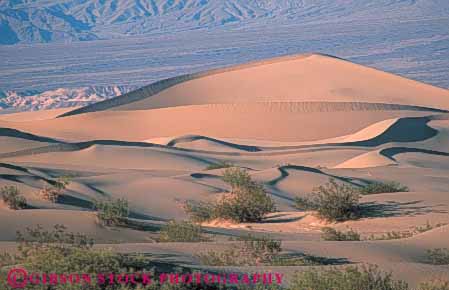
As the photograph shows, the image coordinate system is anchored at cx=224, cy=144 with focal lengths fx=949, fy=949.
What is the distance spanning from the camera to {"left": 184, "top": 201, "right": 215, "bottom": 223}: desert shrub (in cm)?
1850

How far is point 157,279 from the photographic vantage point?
8.08 metres

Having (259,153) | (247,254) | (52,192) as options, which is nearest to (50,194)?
(52,192)

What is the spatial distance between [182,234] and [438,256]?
3682 mm

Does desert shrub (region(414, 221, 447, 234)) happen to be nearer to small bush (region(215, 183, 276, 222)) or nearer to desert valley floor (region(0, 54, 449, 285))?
desert valley floor (region(0, 54, 449, 285))

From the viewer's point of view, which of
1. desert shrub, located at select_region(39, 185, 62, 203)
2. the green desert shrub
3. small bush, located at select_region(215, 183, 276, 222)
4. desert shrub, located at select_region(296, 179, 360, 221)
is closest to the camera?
the green desert shrub

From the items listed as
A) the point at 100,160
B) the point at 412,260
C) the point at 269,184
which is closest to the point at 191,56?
the point at 100,160

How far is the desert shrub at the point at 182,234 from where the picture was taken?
13.4 meters

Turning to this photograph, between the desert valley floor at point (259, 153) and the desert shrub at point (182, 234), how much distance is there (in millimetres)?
297

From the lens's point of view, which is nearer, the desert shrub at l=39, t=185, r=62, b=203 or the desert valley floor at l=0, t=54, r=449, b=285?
the desert valley floor at l=0, t=54, r=449, b=285

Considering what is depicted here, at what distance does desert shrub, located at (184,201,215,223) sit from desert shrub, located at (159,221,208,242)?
449 cm

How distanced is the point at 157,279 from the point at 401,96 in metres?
52.3

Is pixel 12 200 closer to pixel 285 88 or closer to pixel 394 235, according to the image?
pixel 394 235

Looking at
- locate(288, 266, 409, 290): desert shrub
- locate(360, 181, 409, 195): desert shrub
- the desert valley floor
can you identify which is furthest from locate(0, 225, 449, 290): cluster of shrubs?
locate(360, 181, 409, 195): desert shrub

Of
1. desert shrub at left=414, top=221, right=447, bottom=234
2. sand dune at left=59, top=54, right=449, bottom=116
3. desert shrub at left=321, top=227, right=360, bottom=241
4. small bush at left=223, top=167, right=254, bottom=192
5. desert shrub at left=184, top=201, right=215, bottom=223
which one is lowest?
desert shrub at left=321, top=227, right=360, bottom=241
